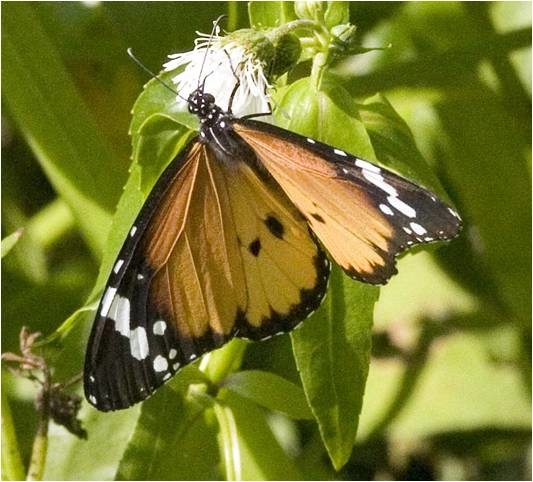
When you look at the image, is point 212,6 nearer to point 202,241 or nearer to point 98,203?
point 98,203

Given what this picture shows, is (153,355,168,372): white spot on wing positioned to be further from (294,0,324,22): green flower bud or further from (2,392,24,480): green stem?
(294,0,324,22): green flower bud

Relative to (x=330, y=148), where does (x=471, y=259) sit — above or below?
below

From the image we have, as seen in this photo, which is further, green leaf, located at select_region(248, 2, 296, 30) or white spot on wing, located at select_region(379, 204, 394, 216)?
green leaf, located at select_region(248, 2, 296, 30)

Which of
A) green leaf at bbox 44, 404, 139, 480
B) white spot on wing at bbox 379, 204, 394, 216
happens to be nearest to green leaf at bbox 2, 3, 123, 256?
green leaf at bbox 44, 404, 139, 480

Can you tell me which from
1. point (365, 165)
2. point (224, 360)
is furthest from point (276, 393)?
point (365, 165)

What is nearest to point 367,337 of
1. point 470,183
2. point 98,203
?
point 98,203

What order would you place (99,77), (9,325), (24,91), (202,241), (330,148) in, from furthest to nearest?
(99,77)
(9,325)
(24,91)
(202,241)
(330,148)

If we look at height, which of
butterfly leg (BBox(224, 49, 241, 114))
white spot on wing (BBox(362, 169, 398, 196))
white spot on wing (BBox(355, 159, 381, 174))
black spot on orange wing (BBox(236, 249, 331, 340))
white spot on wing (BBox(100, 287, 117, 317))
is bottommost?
black spot on orange wing (BBox(236, 249, 331, 340))
